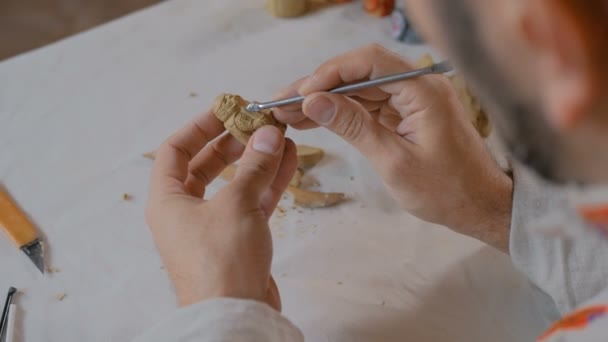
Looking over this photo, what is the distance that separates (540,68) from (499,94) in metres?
0.04

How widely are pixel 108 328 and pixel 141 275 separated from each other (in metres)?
0.08

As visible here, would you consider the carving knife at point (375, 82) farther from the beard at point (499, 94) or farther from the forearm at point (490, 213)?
the beard at point (499, 94)

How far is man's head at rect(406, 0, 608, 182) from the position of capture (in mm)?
325

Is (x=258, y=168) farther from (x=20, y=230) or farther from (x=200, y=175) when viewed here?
(x=20, y=230)

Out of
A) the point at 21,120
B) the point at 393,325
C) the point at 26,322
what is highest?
the point at 21,120

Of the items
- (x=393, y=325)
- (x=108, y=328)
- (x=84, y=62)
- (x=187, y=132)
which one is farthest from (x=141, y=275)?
(x=84, y=62)

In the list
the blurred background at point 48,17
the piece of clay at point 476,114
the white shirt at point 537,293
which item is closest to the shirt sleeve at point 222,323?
the white shirt at point 537,293

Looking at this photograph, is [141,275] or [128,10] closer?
[141,275]

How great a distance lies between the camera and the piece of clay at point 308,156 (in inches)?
36.0

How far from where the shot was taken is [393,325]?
74 centimetres

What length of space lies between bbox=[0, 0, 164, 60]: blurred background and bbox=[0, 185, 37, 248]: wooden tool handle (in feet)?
3.72

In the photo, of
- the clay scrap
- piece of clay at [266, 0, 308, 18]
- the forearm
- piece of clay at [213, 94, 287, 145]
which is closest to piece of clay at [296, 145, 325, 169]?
the clay scrap

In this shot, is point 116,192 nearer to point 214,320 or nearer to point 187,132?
A: point 187,132

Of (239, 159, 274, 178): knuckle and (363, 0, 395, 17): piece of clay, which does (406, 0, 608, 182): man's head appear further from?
(363, 0, 395, 17): piece of clay
